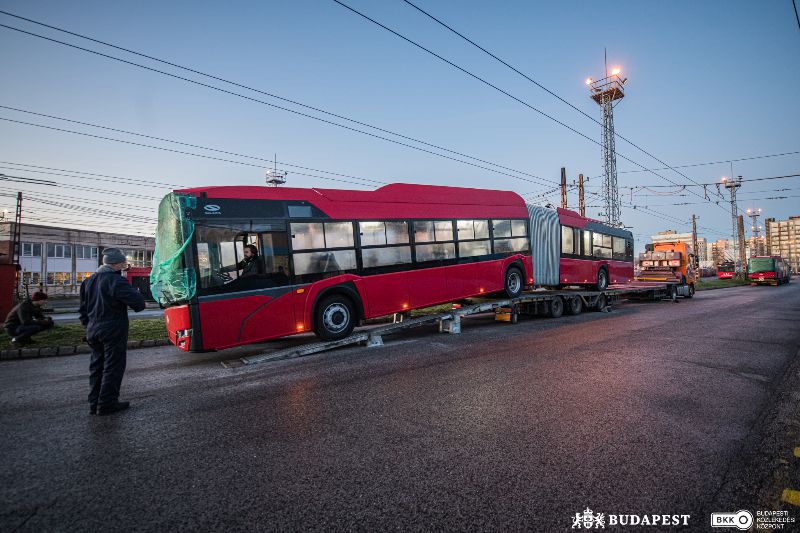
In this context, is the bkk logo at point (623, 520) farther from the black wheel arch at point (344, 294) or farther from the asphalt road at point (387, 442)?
the black wheel arch at point (344, 294)

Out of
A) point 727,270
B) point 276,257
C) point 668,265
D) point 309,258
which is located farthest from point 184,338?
point 727,270

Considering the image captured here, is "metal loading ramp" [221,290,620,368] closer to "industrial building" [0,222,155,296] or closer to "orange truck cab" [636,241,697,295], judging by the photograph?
"orange truck cab" [636,241,697,295]

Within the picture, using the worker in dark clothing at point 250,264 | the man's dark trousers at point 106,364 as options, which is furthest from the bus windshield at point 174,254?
the man's dark trousers at point 106,364

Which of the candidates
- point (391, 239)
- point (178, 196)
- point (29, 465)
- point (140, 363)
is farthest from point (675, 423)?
point (140, 363)

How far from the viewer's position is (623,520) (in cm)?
213

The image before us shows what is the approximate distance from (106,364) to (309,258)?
151 inches

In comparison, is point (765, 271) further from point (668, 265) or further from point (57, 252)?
point (57, 252)

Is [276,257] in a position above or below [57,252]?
below

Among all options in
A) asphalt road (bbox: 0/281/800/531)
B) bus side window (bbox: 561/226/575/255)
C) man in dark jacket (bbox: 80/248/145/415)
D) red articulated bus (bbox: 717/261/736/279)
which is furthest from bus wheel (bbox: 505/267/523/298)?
red articulated bus (bbox: 717/261/736/279)

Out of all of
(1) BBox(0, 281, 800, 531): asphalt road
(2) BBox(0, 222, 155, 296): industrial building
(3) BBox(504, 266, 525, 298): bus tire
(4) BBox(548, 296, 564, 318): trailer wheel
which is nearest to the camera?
(1) BBox(0, 281, 800, 531): asphalt road

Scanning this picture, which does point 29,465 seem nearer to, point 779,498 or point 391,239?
point 779,498

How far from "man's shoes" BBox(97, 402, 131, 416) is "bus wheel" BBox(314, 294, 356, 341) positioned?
140 inches

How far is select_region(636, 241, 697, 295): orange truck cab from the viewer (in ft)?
66.2

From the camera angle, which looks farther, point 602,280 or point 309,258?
point 602,280
